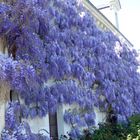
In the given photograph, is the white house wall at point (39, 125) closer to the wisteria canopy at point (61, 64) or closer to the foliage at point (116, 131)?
the wisteria canopy at point (61, 64)

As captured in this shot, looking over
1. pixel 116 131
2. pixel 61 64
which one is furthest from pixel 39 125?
pixel 116 131

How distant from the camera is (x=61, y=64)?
847 centimetres

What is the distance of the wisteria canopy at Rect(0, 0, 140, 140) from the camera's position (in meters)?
6.75

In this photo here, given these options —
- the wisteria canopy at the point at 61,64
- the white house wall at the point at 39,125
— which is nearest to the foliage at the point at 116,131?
the wisteria canopy at the point at 61,64

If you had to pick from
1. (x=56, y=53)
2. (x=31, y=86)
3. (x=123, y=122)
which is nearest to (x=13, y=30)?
(x=31, y=86)

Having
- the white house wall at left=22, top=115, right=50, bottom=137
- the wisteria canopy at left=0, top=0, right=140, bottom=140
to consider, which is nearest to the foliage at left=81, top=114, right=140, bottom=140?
the wisteria canopy at left=0, top=0, right=140, bottom=140

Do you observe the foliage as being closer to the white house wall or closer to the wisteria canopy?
the wisteria canopy

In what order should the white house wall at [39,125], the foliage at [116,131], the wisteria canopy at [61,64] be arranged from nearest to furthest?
the wisteria canopy at [61,64] < the white house wall at [39,125] < the foliage at [116,131]

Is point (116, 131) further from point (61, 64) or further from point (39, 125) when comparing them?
point (39, 125)

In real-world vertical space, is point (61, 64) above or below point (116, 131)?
above

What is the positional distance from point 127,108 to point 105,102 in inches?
54.1

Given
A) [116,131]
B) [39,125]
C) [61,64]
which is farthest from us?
[116,131]

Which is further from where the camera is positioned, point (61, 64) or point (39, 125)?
point (61, 64)

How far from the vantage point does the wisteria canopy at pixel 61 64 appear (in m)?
6.75
